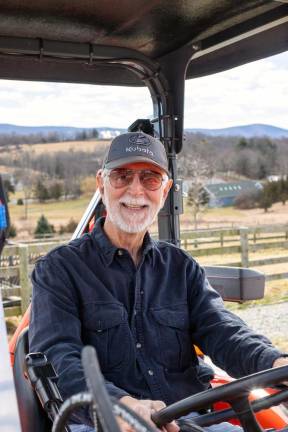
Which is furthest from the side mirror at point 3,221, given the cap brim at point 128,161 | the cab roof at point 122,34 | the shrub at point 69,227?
the shrub at point 69,227

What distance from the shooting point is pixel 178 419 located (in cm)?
153

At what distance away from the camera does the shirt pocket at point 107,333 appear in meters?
2.05

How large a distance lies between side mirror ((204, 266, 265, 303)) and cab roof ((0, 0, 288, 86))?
906 mm

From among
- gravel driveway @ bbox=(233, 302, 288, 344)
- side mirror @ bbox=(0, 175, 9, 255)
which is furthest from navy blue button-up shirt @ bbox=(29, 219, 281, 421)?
gravel driveway @ bbox=(233, 302, 288, 344)

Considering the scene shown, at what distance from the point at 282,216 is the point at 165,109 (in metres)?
8.82

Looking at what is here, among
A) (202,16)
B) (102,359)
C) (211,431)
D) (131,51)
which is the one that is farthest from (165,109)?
(211,431)

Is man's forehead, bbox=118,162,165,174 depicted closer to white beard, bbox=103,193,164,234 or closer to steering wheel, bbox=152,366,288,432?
white beard, bbox=103,193,164,234

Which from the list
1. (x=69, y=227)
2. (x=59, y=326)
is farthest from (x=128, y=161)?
(x=69, y=227)

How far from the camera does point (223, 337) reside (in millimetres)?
2223

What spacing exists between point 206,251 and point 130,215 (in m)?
7.47

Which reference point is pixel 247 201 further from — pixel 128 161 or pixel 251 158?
pixel 128 161

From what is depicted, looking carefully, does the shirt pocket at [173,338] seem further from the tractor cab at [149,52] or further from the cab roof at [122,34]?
the cab roof at [122,34]

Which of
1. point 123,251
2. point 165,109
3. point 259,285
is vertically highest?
point 165,109

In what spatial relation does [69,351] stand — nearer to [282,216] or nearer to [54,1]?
[54,1]
